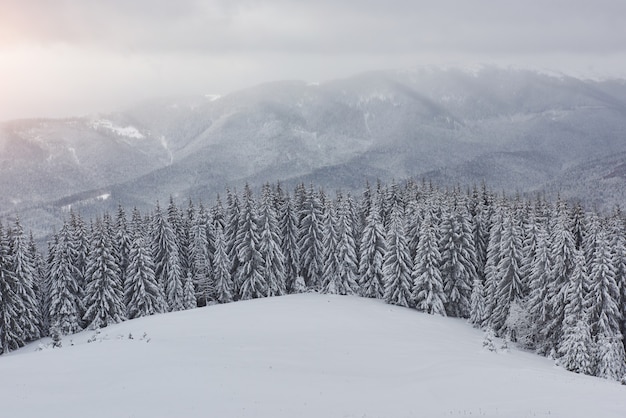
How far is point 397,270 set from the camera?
6353cm

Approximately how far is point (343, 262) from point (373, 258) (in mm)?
4009

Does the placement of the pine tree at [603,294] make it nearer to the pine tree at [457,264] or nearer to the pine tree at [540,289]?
the pine tree at [540,289]

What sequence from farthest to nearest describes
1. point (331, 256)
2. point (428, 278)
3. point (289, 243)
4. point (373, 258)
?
point (289, 243) → point (331, 256) → point (373, 258) → point (428, 278)

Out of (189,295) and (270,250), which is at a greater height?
(270,250)

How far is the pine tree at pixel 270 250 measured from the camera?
69.3 metres

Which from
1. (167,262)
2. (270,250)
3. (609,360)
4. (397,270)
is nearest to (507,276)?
(397,270)

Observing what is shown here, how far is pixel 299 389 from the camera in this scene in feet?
83.0

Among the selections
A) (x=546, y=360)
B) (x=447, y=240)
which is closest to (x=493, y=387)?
(x=546, y=360)

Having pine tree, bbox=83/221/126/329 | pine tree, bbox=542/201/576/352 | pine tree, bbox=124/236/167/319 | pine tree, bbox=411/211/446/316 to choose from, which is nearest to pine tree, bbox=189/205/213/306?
pine tree, bbox=124/236/167/319

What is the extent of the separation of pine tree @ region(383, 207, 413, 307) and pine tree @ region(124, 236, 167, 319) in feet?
93.4

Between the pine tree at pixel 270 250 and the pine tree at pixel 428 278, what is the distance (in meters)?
18.2

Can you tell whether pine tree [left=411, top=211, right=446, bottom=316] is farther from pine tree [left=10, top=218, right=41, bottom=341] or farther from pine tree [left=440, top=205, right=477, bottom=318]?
pine tree [left=10, top=218, right=41, bottom=341]

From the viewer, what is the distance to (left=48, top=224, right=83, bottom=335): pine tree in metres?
62.2

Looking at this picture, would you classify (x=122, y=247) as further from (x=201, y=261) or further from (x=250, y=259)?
(x=250, y=259)
